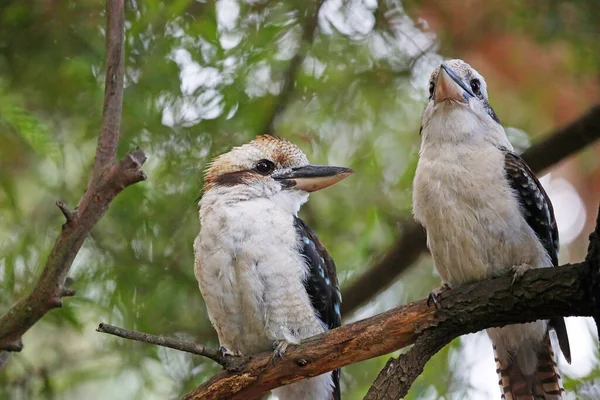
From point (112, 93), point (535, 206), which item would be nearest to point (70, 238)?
point (112, 93)

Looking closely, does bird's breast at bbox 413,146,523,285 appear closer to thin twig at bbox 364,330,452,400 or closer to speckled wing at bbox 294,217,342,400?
thin twig at bbox 364,330,452,400

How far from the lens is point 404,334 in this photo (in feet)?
10.0

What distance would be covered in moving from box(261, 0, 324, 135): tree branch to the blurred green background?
2cm

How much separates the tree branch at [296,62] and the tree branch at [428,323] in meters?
1.80

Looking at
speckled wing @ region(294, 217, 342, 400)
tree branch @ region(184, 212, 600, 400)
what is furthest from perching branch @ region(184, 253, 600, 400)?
speckled wing @ region(294, 217, 342, 400)

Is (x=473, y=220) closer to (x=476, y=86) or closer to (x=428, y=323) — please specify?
(x=428, y=323)

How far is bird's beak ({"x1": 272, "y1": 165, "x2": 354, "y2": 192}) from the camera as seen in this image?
403cm

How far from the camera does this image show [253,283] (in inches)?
143

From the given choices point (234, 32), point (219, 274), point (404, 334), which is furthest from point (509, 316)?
point (234, 32)

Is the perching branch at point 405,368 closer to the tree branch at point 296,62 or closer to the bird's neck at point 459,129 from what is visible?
the bird's neck at point 459,129

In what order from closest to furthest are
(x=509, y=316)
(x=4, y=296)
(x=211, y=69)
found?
(x=509, y=316) < (x=4, y=296) < (x=211, y=69)

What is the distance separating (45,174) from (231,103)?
126cm

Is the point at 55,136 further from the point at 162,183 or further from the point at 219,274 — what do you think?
the point at 219,274

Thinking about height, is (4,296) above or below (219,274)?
below
